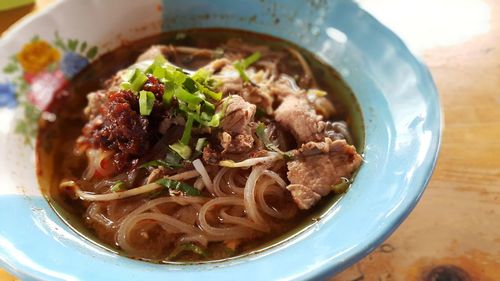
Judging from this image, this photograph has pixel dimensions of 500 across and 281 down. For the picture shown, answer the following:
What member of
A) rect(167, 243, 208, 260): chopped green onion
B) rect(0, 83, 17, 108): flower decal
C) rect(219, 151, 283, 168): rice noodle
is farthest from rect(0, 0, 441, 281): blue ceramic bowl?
rect(219, 151, 283, 168): rice noodle

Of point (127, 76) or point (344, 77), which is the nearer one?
point (127, 76)

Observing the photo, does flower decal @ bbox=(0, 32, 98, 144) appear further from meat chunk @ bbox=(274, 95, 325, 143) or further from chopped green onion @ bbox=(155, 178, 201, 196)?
meat chunk @ bbox=(274, 95, 325, 143)

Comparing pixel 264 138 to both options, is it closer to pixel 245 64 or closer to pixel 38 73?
pixel 245 64

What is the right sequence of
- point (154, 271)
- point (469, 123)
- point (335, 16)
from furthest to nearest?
point (335, 16) → point (469, 123) → point (154, 271)

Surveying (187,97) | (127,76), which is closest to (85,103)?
(127,76)

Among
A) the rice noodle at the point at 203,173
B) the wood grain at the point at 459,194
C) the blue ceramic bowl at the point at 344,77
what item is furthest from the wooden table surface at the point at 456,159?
the rice noodle at the point at 203,173

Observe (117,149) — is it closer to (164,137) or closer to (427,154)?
(164,137)

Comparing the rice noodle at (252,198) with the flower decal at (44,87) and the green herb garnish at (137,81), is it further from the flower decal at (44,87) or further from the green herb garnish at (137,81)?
the flower decal at (44,87)

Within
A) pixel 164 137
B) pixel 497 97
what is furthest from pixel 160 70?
pixel 497 97
